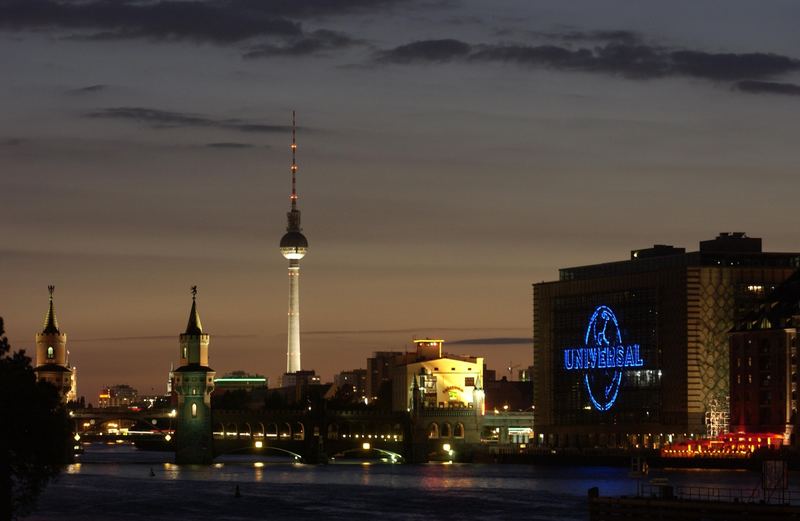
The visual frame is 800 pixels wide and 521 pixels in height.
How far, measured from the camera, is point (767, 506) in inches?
4813

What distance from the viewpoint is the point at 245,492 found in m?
198

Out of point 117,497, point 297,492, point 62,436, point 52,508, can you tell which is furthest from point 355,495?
point 62,436

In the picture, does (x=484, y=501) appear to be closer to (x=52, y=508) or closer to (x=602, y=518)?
(x=52, y=508)

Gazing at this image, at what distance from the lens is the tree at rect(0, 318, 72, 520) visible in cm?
11156

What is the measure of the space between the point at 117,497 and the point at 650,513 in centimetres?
7507

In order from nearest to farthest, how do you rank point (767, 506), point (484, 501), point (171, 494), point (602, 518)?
point (767, 506) → point (602, 518) → point (484, 501) → point (171, 494)

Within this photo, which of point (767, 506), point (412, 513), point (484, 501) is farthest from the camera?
point (484, 501)

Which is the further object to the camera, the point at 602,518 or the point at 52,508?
the point at 52,508

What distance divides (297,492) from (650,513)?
2943 inches

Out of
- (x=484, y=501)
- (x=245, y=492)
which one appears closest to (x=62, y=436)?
(x=484, y=501)

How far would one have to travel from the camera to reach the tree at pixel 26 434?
11156 centimetres

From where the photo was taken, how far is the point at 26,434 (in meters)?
113

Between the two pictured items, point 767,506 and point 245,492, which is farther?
point 245,492

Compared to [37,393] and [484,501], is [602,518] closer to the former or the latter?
[37,393]
